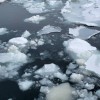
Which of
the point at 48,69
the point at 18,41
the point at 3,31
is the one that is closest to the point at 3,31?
the point at 3,31

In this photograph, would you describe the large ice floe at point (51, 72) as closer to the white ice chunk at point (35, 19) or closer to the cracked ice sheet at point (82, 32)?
the cracked ice sheet at point (82, 32)

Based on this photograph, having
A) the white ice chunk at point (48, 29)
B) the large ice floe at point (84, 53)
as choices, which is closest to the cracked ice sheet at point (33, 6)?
the white ice chunk at point (48, 29)

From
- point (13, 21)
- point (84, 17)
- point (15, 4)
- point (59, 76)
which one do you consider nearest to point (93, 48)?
point (59, 76)

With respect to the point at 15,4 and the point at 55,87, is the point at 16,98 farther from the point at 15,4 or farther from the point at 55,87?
the point at 15,4

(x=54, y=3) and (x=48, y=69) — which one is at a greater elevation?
(x=48, y=69)

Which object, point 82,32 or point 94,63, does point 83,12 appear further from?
point 94,63

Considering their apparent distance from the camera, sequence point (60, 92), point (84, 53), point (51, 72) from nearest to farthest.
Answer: point (60, 92), point (51, 72), point (84, 53)
